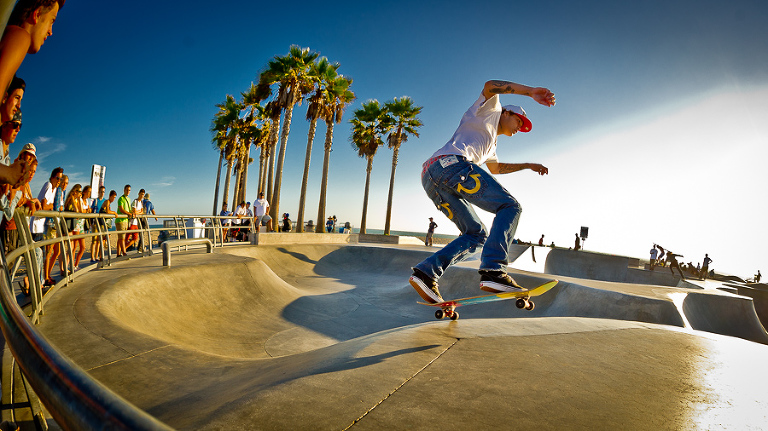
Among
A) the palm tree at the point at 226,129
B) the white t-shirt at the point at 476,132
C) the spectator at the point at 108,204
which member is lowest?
the spectator at the point at 108,204

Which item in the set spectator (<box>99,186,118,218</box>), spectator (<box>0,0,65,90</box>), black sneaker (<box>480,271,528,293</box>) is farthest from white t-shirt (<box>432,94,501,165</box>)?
spectator (<box>99,186,118,218</box>)

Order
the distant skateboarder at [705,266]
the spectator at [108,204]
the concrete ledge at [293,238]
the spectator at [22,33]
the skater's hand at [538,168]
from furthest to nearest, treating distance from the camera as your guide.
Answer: the distant skateboarder at [705,266], the concrete ledge at [293,238], the spectator at [108,204], the skater's hand at [538,168], the spectator at [22,33]

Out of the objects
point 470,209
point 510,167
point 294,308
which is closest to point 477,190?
point 470,209

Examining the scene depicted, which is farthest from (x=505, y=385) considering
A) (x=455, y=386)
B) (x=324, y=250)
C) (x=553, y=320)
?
(x=324, y=250)

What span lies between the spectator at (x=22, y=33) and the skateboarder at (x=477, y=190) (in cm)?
273

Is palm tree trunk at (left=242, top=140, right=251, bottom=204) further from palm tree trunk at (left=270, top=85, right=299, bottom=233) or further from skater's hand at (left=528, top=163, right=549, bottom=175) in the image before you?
Result: skater's hand at (left=528, top=163, right=549, bottom=175)

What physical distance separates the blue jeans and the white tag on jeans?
0.8 inches

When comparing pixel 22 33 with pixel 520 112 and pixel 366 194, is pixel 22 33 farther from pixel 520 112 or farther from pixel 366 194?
pixel 366 194

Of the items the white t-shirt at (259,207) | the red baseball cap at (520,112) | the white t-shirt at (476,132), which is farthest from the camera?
the white t-shirt at (259,207)

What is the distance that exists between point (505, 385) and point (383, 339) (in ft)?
3.54

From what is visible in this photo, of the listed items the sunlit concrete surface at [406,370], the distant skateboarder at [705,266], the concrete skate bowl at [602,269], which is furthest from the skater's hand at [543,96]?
the distant skateboarder at [705,266]

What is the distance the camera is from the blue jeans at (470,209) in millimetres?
3254

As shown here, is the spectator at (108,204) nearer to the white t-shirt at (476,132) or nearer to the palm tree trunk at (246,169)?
the white t-shirt at (476,132)

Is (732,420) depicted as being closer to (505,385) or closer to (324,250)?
(505,385)
